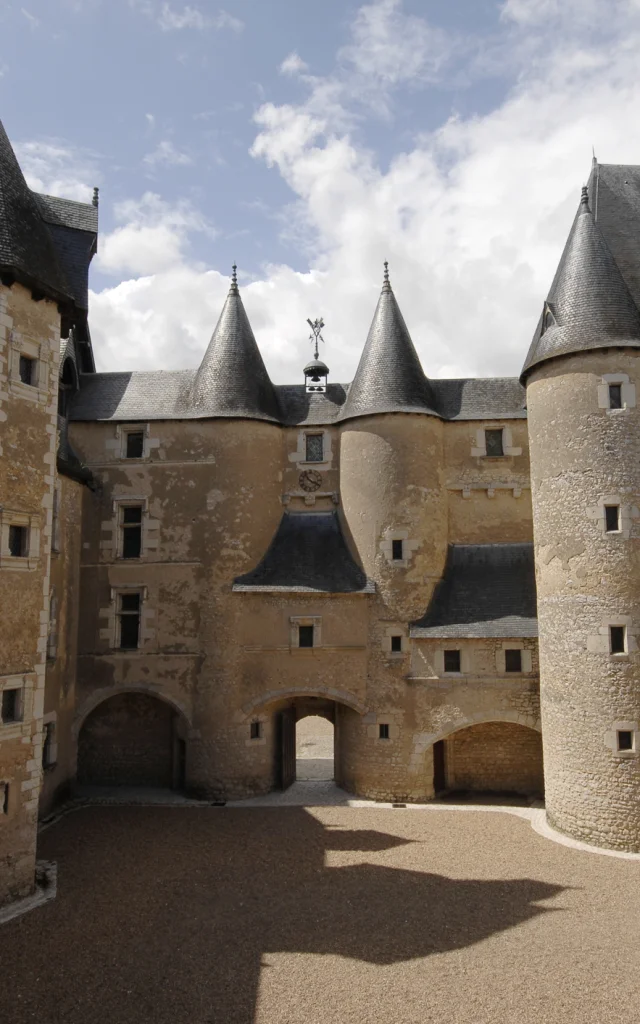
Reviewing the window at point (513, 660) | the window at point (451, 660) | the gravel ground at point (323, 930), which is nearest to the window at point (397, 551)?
the window at point (451, 660)

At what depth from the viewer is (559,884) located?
1320 cm

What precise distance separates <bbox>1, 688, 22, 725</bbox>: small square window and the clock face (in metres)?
10.8

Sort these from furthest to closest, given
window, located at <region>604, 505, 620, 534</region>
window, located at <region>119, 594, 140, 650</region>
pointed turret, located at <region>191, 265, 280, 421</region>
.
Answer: pointed turret, located at <region>191, 265, 280, 421</region>
window, located at <region>119, 594, 140, 650</region>
window, located at <region>604, 505, 620, 534</region>

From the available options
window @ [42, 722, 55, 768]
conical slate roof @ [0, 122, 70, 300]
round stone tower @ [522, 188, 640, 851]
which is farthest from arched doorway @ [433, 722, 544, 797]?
conical slate roof @ [0, 122, 70, 300]

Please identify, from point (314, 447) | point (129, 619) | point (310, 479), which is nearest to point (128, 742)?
point (129, 619)

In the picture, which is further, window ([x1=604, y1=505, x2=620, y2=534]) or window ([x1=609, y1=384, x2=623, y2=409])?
window ([x1=609, y1=384, x2=623, y2=409])

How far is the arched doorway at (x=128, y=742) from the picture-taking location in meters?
21.1

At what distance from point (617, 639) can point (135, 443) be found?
1428 cm

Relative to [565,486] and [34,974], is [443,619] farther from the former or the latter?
[34,974]

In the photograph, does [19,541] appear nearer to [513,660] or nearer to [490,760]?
[513,660]

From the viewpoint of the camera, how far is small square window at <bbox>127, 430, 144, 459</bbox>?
21.3m

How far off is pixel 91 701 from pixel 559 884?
1298 cm

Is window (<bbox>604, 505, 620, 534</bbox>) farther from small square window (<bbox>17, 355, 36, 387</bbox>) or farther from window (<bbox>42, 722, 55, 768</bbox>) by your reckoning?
window (<bbox>42, 722, 55, 768</bbox>)

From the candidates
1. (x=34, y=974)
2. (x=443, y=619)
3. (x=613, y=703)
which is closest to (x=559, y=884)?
(x=613, y=703)
